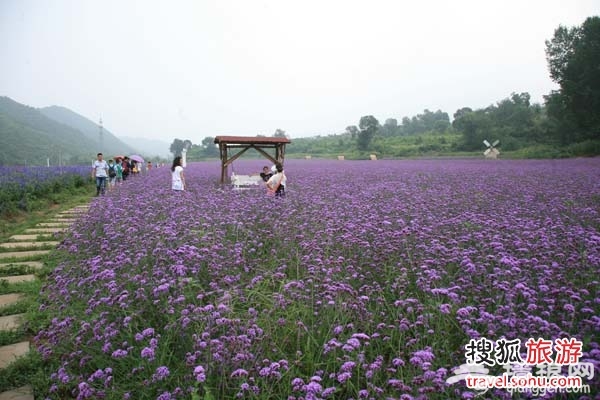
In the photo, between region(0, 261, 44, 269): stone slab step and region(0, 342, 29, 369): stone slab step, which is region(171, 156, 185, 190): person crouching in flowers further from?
region(0, 342, 29, 369): stone slab step

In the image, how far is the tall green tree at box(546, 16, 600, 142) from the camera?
30250 millimetres

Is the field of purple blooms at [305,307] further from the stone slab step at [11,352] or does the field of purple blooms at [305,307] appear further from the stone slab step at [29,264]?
the stone slab step at [29,264]

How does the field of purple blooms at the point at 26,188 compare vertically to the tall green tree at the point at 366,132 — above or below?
below

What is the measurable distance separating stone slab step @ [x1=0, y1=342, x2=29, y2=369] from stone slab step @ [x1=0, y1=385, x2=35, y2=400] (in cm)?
37

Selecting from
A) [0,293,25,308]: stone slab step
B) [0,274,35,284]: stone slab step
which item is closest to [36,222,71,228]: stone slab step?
[0,274,35,284]: stone slab step

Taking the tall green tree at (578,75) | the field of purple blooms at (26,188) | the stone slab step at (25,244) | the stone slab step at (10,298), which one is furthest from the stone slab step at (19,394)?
the tall green tree at (578,75)

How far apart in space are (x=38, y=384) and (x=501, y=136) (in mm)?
52657

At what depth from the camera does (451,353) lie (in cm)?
226

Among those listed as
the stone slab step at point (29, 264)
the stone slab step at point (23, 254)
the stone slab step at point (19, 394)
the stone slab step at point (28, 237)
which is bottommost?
the stone slab step at point (19, 394)

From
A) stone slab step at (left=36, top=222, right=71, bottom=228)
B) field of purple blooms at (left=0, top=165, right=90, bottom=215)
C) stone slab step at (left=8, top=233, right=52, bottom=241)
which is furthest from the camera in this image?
field of purple blooms at (left=0, top=165, right=90, bottom=215)

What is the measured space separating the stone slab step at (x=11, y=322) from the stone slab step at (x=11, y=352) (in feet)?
0.82

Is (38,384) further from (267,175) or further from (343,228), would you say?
(267,175)

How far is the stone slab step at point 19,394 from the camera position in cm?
261

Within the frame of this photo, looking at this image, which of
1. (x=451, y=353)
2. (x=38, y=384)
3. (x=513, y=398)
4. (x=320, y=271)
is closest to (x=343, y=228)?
(x=320, y=271)
